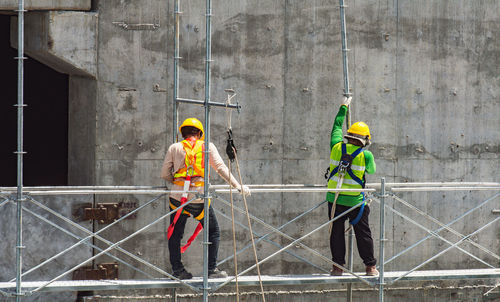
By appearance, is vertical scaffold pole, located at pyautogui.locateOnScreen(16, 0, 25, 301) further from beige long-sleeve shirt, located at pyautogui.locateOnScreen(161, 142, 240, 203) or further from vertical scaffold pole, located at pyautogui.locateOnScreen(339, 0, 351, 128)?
vertical scaffold pole, located at pyautogui.locateOnScreen(339, 0, 351, 128)

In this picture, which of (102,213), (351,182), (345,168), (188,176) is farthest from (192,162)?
(102,213)

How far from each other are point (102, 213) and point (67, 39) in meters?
2.20

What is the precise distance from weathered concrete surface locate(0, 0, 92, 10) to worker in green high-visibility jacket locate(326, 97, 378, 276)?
3.53 metres

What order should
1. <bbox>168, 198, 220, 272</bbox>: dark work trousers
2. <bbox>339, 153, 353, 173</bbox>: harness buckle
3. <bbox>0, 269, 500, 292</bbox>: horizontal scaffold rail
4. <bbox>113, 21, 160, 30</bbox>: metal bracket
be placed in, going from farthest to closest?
<bbox>113, 21, 160, 30</bbox>: metal bracket, <bbox>339, 153, 353, 173</bbox>: harness buckle, <bbox>168, 198, 220, 272</bbox>: dark work trousers, <bbox>0, 269, 500, 292</bbox>: horizontal scaffold rail

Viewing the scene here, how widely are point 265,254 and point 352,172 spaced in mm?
2218

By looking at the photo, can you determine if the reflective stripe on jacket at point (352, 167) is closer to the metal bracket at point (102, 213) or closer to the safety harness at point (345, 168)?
the safety harness at point (345, 168)

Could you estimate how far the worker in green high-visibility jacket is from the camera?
34.6 feet

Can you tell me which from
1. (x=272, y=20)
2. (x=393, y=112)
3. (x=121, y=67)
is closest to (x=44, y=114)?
(x=121, y=67)

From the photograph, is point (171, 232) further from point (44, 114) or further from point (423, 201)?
point (44, 114)

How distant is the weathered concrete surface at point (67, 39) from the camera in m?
11.4

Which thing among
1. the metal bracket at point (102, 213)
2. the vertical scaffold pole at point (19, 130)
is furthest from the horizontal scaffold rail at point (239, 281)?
the metal bracket at point (102, 213)

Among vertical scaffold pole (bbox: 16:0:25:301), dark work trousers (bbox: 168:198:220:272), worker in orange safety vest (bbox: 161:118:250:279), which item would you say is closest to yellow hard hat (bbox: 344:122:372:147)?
worker in orange safety vest (bbox: 161:118:250:279)

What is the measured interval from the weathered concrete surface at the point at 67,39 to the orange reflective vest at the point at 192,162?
6.70 ft

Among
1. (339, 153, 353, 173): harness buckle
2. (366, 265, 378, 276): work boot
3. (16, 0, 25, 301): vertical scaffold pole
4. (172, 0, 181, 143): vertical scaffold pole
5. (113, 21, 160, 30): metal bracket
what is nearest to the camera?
Result: (16, 0, 25, 301): vertical scaffold pole
